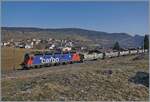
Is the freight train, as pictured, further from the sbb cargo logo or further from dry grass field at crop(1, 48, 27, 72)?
dry grass field at crop(1, 48, 27, 72)

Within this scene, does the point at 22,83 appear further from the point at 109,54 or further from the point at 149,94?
the point at 109,54

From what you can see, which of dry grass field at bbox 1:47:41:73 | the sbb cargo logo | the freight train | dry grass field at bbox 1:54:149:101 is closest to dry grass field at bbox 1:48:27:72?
dry grass field at bbox 1:47:41:73

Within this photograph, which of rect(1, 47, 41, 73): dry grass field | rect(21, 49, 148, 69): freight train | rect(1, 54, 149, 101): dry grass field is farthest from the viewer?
rect(1, 47, 41, 73): dry grass field

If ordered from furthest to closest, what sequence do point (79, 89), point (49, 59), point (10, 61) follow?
point (10, 61)
point (49, 59)
point (79, 89)

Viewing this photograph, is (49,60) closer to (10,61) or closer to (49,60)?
(49,60)

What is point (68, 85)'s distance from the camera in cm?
2920

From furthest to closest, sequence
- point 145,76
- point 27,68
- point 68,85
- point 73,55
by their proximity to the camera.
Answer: point 73,55, point 27,68, point 145,76, point 68,85

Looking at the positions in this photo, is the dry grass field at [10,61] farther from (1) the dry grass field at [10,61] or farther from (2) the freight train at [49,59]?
(2) the freight train at [49,59]

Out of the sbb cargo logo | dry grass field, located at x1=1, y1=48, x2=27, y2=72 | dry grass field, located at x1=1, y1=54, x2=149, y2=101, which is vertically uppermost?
the sbb cargo logo

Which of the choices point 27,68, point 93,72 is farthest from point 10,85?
point 27,68

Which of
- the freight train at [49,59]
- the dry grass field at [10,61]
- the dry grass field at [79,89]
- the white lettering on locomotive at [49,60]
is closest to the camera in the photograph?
the dry grass field at [79,89]

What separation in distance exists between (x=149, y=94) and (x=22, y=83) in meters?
11.9

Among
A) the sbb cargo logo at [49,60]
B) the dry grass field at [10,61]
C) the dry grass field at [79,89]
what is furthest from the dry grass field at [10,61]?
the dry grass field at [79,89]

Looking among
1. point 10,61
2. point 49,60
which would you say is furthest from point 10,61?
point 49,60
